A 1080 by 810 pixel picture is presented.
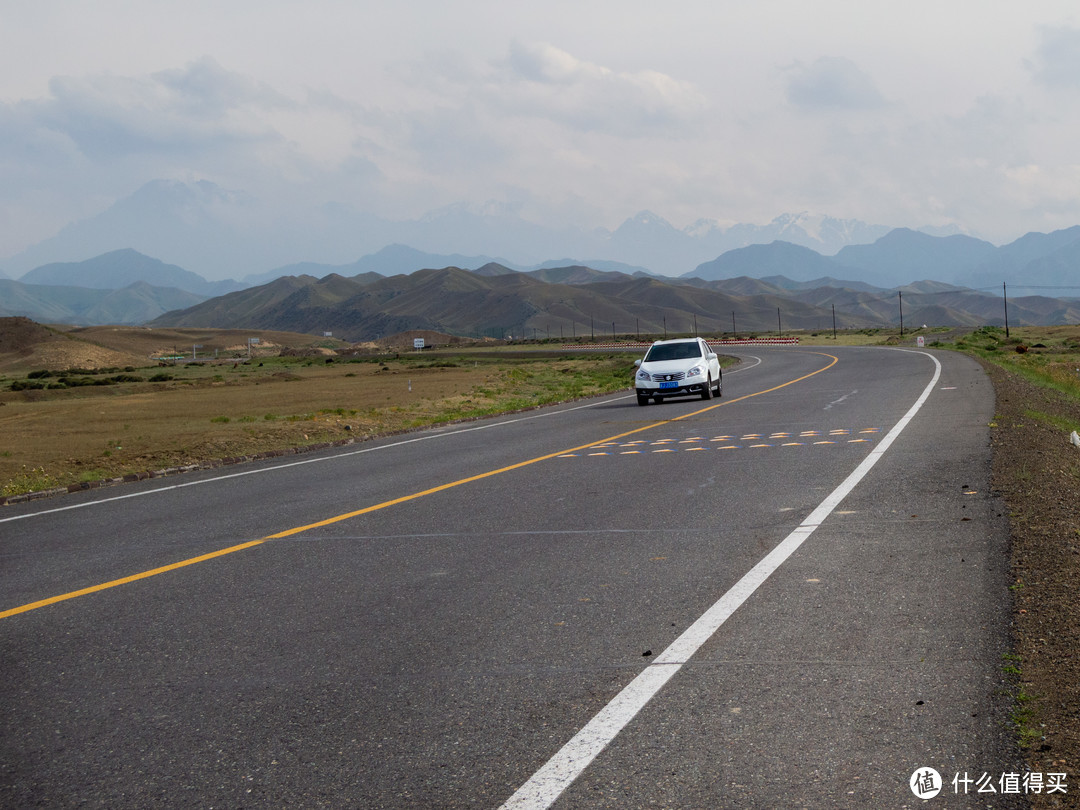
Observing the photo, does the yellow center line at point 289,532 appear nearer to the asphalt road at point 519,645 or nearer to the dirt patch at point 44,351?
the asphalt road at point 519,645

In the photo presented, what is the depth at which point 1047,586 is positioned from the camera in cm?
638

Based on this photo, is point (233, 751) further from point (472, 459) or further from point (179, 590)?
point (472, 459)

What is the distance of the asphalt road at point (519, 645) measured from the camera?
158 inches

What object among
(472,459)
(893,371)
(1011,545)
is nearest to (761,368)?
(893,371)

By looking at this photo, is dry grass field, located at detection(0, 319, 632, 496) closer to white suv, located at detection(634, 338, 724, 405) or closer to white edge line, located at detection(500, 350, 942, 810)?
white suv, located at detection(634, 338, 724, 405)

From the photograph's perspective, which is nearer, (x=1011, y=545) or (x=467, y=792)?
(x=467, y=792)

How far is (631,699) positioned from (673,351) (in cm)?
2256

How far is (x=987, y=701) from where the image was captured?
4527 millimetres

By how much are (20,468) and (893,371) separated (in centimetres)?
2802

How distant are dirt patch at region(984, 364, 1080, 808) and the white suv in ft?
36.4

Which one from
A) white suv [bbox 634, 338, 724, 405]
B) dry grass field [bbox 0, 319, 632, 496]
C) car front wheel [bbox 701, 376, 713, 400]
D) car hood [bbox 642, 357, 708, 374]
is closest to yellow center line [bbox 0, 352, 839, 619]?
dry grass field [bbox 0, 319, 632, 496]

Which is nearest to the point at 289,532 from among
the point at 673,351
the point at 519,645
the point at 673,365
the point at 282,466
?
the point at 519,645

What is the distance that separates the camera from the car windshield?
87.2 ft

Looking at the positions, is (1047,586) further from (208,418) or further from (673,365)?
(208,418)
